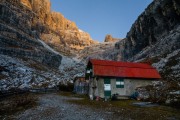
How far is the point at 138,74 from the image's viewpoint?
1880 inches

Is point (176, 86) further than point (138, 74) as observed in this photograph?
No

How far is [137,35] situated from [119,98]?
11550 centimetres

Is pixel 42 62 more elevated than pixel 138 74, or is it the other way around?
pixel 42 62

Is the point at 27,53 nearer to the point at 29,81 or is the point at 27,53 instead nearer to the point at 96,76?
the point at 29,81

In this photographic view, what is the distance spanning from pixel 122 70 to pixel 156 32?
87.3 meters

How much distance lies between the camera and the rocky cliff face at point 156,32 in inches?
3770

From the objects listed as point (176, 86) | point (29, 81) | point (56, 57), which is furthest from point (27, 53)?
point (176, 86)

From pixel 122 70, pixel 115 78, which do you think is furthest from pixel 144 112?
pixel 122 70

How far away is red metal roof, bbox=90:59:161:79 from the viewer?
4569 centimetres

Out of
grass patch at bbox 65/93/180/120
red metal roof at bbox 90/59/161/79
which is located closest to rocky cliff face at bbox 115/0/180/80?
red metal roof at bbox 90/59/161/79

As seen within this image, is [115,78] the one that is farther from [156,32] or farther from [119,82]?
[156,32]

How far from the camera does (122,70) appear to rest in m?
47.8

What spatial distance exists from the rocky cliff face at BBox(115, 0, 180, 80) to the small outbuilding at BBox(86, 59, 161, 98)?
131 feet

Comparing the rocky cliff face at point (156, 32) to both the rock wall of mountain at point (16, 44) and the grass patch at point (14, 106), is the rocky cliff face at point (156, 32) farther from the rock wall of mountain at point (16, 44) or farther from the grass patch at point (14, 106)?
the rock wall of mountain at point (16, 44)
